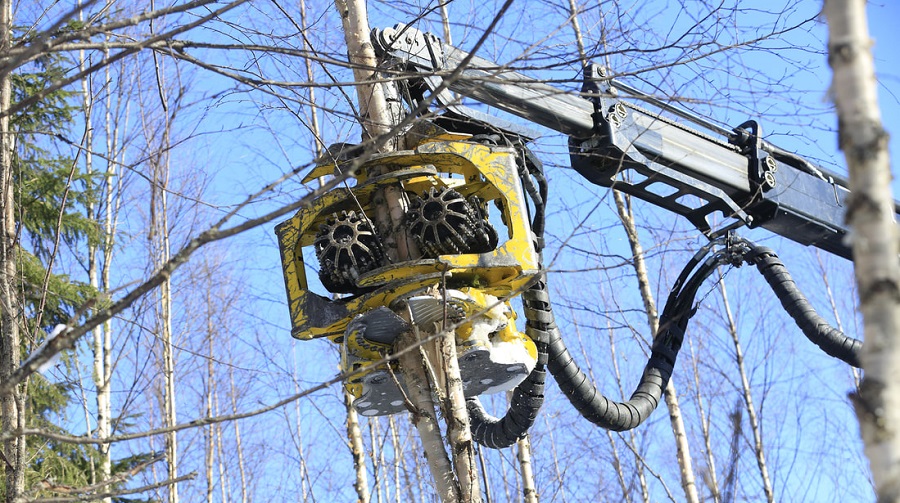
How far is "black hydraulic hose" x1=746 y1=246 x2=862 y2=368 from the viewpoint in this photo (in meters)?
7.48

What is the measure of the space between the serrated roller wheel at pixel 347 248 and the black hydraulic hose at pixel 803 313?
3193 mm

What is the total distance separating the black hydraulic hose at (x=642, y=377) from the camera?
269 inches

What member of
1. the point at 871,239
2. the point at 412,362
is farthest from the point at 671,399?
the point at 871,239

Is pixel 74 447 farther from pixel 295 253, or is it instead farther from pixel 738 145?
pixel 738 145

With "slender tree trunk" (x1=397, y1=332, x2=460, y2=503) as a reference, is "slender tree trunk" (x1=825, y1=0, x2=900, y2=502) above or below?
below

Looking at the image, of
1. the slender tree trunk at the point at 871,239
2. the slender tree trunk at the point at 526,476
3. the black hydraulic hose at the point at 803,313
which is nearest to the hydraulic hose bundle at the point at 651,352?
the black hydraulic hose at the point at 803,313

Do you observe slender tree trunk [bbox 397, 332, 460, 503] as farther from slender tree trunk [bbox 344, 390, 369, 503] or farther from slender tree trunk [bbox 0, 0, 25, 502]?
slender tree trunk [bbox 344, 390, 369, 503]

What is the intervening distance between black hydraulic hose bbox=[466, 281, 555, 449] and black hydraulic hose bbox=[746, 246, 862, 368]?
193 cm

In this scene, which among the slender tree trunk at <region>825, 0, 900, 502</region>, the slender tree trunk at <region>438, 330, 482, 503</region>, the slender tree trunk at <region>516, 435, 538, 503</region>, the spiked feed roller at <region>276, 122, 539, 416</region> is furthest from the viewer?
the slender tree trunk at <region>516, 435, 538, 503</region>

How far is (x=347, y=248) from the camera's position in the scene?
18.6 feet

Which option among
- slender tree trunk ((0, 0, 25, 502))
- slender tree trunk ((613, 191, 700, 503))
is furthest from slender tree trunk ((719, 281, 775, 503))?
slender tree trunk ((0, 0, 25, 502))

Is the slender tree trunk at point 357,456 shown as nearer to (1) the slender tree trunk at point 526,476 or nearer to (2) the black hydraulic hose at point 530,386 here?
(1) the slender tree trunk at point 526,476

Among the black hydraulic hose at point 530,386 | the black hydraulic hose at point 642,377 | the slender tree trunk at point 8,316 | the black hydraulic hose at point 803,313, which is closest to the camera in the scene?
the slender tree trunk at point 8,316

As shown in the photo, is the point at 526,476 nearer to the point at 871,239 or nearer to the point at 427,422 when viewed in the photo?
the point at 427,422
